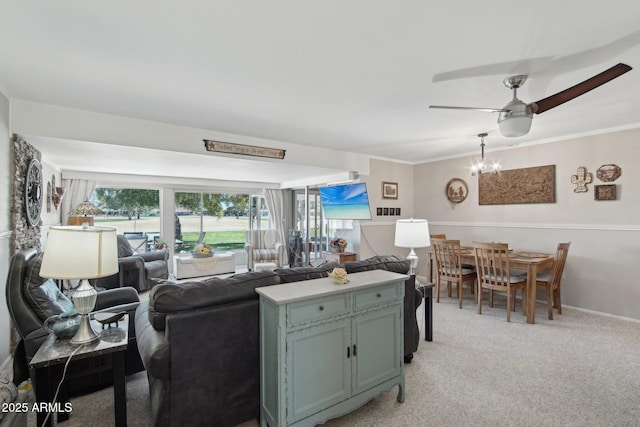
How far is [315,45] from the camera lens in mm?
1902

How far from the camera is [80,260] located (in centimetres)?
167

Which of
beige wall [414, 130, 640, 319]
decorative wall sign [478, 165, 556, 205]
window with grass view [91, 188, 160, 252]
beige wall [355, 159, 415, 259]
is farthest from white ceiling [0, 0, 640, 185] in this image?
window with grass view [91, 188, 160, 252]

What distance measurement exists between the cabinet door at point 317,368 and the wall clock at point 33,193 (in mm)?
3256

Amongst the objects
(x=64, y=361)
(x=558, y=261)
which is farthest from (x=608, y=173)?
(x=64, y=361)

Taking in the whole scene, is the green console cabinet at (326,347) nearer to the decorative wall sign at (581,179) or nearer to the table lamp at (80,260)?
the table lamp at (80,260)

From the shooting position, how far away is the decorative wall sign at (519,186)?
437 cm

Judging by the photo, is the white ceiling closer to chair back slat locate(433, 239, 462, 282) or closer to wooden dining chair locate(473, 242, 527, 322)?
wooden dining chair locate(473, 242, 527, 322)

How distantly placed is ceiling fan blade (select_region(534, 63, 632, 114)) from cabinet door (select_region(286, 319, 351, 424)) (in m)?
2.10

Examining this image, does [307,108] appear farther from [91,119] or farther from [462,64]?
[91,119]

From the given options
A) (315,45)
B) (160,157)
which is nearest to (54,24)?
(315,45)

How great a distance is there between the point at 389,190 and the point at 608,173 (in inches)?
121

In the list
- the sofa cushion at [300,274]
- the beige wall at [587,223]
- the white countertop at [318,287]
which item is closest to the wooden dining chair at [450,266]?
the beige wall at [587,223]

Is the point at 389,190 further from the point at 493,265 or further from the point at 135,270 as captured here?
the point at 135,270

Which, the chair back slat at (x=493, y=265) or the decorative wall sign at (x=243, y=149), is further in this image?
the decorative wall sign at (x=243, y=149)
